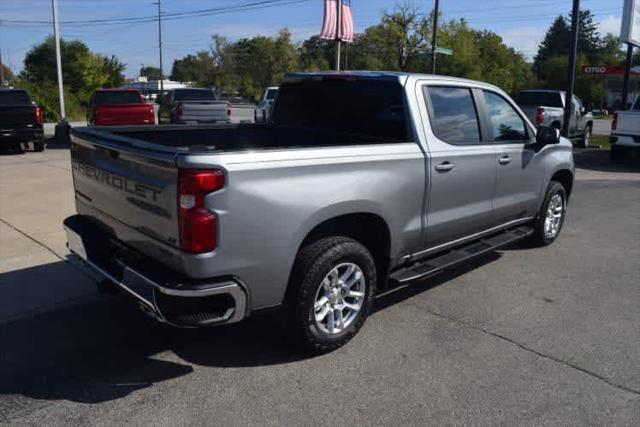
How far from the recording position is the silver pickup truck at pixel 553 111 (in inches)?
649

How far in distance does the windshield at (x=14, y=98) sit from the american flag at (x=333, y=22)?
Result: 10285mm

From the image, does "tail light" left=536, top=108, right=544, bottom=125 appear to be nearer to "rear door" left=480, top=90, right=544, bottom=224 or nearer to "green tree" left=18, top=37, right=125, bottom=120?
"rear door" left=480, top=90, right=544, bottom=224

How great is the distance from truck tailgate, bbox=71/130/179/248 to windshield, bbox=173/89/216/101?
17.9 metres

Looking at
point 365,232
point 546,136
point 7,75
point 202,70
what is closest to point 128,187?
point 365,232

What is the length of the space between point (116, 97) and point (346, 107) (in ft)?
49.2

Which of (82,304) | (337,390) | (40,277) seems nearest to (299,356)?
(337,390)

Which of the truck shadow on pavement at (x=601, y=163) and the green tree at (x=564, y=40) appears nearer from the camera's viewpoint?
the truck shadow on pavement at (x=601, y=163)

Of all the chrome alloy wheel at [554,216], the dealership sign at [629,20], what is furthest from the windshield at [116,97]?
the dealership sign at [629,20]

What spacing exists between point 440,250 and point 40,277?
12.0 ft

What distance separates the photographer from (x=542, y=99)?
1811 centimetres

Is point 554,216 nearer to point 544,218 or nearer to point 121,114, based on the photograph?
point 544,218

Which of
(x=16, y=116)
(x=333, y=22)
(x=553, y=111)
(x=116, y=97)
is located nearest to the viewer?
(x=16, y=116)

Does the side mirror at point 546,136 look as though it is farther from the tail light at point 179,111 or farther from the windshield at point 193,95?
the windshield at point 193,95

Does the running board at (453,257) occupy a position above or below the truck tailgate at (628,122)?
below
